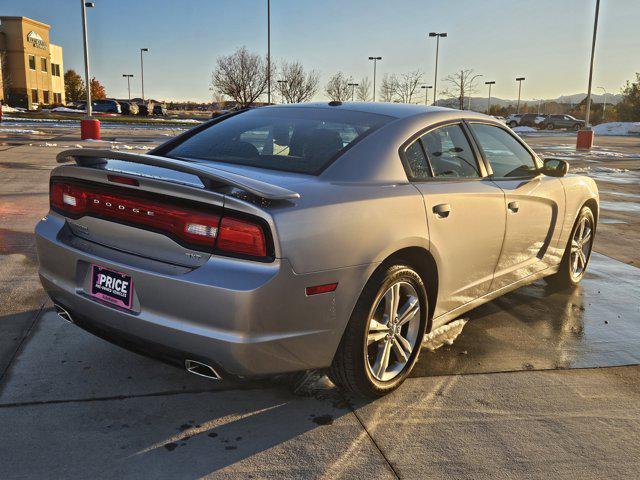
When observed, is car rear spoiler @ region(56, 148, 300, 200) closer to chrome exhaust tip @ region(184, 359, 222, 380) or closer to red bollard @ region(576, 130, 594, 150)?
chrome exhaust tip @ region(184, 359, 222, 380)

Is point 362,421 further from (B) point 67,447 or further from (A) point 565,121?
(A) point 565,121

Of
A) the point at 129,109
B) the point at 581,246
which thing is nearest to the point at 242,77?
the point at 129,109

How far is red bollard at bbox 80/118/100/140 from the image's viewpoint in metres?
21.6

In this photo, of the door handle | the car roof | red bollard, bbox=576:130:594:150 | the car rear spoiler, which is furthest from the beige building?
the door handle

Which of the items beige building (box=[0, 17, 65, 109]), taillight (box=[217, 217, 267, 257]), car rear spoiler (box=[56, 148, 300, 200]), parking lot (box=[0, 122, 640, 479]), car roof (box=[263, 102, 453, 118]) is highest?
beige building (box=[0, 17, 65, 109])

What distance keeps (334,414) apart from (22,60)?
8022cm

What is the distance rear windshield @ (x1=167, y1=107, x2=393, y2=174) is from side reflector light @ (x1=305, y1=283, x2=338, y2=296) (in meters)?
0.66

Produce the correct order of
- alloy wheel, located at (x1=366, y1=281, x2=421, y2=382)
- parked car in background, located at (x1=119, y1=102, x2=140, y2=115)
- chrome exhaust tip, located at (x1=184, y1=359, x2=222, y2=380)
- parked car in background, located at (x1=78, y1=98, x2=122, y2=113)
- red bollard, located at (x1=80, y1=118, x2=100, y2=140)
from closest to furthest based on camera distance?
1. chrome exhaust tip, located at (x1=184, y1=359, x2=222, y2=380)
2. alloy wheel, located at (x1=366, y1=281, x2=421, y2=382)
3. red bollard, located at (x1=80, y1=118, x2=100, y2=140)
4. parked car in background, located at (x1=78, y1=98, x2=122, y2=113)
5. parked car in background, located at (x1=119, y1=102, x2=140, y2=115)

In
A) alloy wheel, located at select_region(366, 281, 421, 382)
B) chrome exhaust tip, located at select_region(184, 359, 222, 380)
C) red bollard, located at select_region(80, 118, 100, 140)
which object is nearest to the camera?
chrome exhaust tip, located at select_region(184, 359, 222, 380)

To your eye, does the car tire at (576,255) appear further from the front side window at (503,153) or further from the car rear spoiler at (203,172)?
the car rear spoiler at (203,172)

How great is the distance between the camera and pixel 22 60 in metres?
71.6

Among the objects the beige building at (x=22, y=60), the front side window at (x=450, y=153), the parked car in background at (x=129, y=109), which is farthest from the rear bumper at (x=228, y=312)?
the beige building at (x=22, y=60)

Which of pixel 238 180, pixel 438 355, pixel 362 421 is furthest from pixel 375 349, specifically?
pixel 238 180

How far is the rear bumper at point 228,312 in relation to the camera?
252cm
